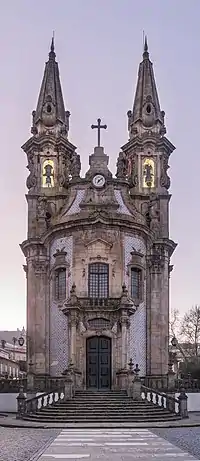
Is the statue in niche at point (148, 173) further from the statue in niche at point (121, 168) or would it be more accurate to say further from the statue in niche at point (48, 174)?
the statue in niche at point (48, 174)

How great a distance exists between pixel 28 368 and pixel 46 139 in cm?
1552

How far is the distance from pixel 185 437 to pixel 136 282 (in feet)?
74.6

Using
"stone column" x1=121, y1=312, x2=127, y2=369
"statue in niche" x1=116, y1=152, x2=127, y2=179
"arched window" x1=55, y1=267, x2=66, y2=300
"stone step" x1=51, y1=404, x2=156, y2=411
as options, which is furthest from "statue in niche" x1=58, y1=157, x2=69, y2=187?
"stone step" x1=51, y1=404, x2=156, y2=411

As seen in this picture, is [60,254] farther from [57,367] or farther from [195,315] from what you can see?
[195,315]

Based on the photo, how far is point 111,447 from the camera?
2131cm

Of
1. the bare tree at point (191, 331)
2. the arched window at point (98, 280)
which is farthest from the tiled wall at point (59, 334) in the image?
the bare tree at point (191, 331)

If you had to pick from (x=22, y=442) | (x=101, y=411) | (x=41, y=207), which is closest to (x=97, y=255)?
(x=41, y=207)

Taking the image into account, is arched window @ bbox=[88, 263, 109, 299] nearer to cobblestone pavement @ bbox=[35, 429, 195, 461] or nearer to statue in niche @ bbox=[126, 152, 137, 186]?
statue in niche @ bbox=[126, 152, 137, 186]

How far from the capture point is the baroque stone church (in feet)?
147

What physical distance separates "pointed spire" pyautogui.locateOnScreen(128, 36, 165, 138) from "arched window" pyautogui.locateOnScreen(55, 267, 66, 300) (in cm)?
1155

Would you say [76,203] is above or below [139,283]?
above

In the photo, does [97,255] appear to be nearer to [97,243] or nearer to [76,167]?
[97,243]

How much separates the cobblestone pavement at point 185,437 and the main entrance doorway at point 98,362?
14280 mm

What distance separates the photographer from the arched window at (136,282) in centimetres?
4731
